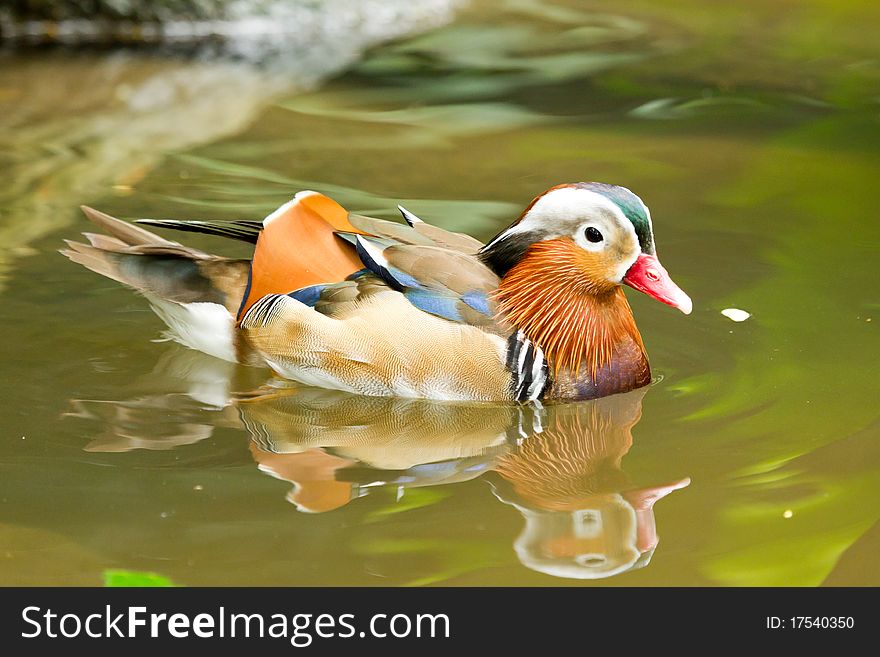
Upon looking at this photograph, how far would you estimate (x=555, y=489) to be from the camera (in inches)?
186

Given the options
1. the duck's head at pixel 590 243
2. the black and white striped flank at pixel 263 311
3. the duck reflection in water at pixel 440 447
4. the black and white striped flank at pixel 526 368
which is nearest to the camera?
the duck reflection in water at pixel 440 447

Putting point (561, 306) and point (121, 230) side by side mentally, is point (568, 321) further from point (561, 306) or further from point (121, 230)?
point (121, 230)

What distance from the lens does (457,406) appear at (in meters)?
5.29

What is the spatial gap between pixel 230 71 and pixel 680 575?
7581 millimetres

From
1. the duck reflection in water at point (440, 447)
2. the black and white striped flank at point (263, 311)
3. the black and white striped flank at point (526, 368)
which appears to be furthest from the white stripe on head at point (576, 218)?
the black and white striped flank at point (263, 311)

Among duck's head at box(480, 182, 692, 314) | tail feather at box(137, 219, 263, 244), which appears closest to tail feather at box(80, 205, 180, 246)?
tail feather at box(137, 219, 263, 244)

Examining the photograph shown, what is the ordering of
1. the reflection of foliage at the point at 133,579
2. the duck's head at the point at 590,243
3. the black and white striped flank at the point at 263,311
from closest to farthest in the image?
the reflection of foliage at the point at 133,579 < the duck's head at the point at 590,243 < the black and white striped flank at the point at 263,311

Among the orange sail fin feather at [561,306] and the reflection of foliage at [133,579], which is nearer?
the reflection of foliage at [133,579]

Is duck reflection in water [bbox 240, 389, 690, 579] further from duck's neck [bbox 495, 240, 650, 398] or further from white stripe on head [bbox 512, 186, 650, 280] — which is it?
white stripe on head [bbox 512, 186, 650, 280]

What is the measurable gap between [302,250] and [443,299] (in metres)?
0.63

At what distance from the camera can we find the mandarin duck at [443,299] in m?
5.20

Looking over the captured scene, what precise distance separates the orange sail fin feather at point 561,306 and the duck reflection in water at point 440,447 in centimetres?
21

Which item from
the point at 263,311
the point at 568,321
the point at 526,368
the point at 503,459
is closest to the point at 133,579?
the point at 503,459

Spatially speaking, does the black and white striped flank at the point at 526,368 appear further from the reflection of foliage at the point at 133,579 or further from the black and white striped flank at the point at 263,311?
the reflection of foliage at the point at 133,579
